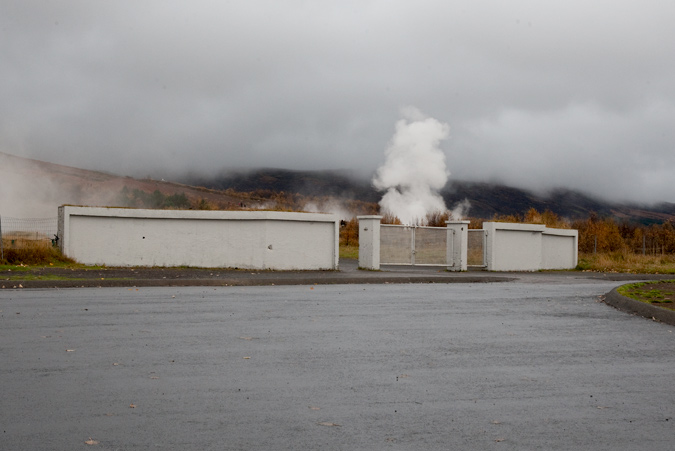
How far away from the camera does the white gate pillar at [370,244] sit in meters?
27.7

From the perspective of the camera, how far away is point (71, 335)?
9602 millimetres

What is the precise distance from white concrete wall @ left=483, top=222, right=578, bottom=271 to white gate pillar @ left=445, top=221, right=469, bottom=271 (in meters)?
1.89

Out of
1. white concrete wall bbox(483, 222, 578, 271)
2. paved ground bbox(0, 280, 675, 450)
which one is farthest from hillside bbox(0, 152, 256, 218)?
paved ground bbox(0, 280, 675, 450)

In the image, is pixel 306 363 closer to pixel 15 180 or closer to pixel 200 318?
pixel 200 318

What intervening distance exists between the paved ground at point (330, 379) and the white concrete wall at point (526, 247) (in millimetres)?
18375

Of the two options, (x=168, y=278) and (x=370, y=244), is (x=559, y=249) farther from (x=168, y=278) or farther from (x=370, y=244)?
(x=168, y=278)

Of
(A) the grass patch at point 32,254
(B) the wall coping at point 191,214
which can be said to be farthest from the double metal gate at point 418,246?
(A) the grass patch at point 32,254

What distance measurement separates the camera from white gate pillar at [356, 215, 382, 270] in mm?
27688

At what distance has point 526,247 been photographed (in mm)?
33125

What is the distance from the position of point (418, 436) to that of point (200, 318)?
23.8ft

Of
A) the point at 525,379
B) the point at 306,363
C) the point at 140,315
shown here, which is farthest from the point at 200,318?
the point at 525,379

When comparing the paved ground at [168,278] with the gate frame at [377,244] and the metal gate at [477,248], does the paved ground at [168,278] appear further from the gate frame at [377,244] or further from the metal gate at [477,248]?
the metal gate at [477,248]

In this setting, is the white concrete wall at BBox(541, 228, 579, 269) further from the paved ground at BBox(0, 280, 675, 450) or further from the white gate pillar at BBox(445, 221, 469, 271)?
the paved ground at BBox(0, 280, 675, 450)

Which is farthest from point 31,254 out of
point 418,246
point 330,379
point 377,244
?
point 330,379
